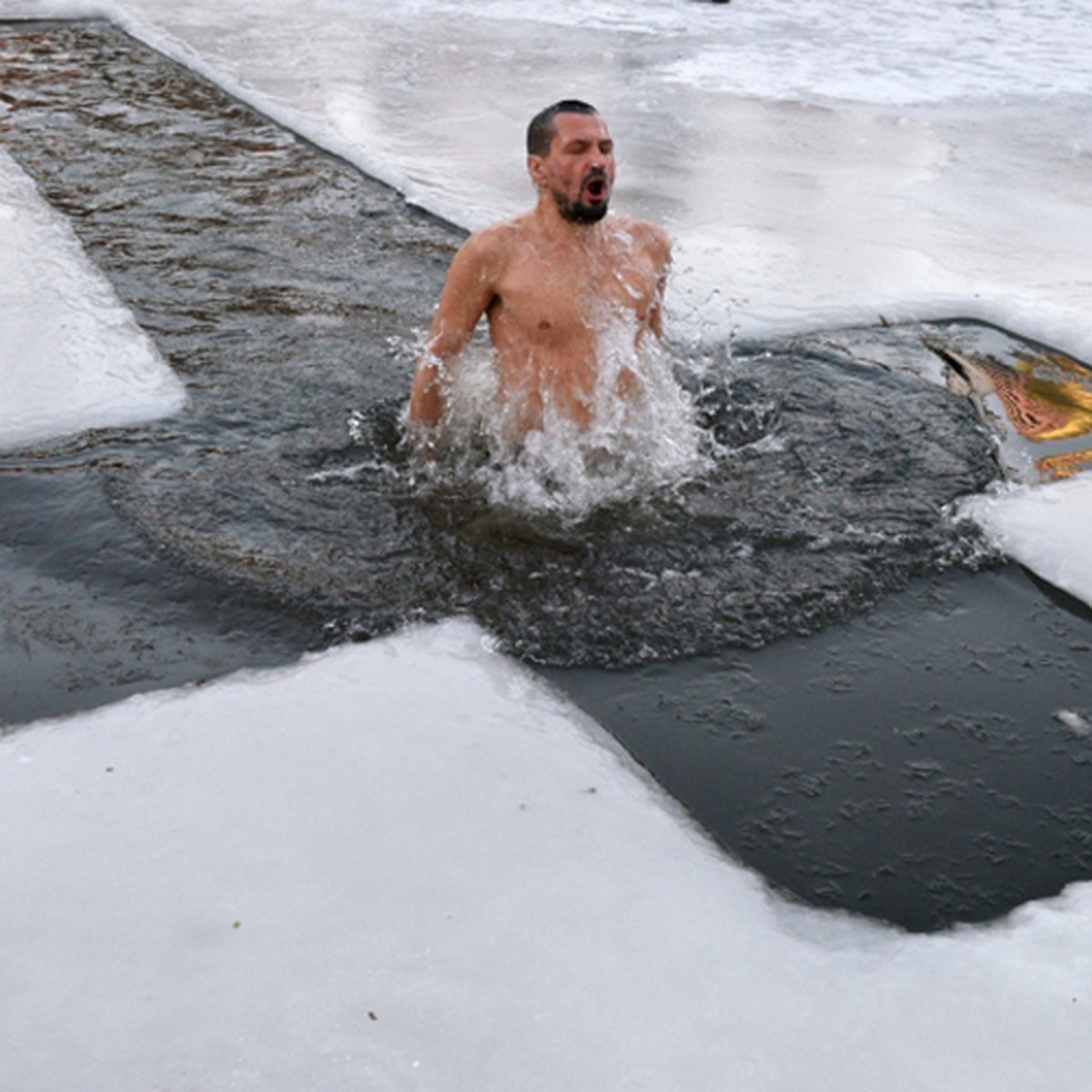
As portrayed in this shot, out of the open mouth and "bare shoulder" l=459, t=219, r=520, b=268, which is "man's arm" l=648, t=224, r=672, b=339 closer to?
the open mouth

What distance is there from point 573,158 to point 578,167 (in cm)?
3

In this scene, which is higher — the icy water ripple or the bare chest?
the bare chest

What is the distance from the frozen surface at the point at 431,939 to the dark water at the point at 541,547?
20cm

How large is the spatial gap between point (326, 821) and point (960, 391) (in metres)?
3.04

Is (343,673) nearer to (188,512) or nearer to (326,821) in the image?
(326,821)

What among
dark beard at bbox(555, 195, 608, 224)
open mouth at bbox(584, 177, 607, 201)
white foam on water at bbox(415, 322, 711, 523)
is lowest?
white foam on water at bbox(415, 322, 711, 523)

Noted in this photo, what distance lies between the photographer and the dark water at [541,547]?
2.80 meters

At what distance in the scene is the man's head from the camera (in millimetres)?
3541

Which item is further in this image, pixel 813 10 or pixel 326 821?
pixel 813 10

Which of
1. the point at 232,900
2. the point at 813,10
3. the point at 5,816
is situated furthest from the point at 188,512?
the point at 813,10

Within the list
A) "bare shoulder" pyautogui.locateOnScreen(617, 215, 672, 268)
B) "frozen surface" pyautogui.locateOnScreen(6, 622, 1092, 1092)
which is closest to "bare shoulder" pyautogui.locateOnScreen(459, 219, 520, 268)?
"bare shoulder" pyautogui.locateOnScreen(617, 215, 672, 268)

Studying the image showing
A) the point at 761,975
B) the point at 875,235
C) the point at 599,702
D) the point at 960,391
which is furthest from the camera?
the point at 875,235

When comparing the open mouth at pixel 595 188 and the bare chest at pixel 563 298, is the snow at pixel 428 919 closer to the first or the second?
the bare chest at pixel 563 298

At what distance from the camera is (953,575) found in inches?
136
